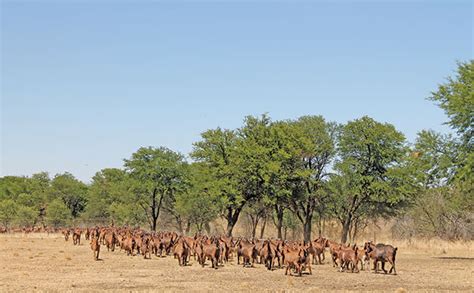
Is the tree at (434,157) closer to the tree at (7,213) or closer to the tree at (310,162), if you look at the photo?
the tree at (310,162)

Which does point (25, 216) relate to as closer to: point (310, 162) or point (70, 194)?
point (70, 194)

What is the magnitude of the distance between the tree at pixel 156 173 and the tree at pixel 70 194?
39.3 m

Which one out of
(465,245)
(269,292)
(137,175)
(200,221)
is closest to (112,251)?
(269,292)

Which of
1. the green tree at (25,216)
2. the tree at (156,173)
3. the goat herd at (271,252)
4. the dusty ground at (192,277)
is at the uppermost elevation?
the tree at (156,173)

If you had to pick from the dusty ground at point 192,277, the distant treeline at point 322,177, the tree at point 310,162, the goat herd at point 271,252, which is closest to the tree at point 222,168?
the distant treeline at point 322,177

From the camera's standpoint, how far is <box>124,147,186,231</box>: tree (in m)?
75.2

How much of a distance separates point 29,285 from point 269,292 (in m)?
8.98

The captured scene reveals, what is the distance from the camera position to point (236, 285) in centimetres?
2234

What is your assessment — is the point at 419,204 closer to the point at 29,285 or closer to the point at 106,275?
the point at 106,275

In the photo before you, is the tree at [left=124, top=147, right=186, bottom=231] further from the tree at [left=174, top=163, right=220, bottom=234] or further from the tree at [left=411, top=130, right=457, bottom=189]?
the tree at [left=411, top=130, right=457, bottom=189]

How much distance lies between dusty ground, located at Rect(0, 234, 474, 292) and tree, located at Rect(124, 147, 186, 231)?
40656mm

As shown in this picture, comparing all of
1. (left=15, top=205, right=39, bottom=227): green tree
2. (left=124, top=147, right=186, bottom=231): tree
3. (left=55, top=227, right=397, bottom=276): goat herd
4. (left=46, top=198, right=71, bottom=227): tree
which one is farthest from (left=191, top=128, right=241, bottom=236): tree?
(left=15, top=205, right=39, bottom=227): green tree

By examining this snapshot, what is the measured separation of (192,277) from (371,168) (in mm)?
34944

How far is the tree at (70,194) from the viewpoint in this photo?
113500 mm
